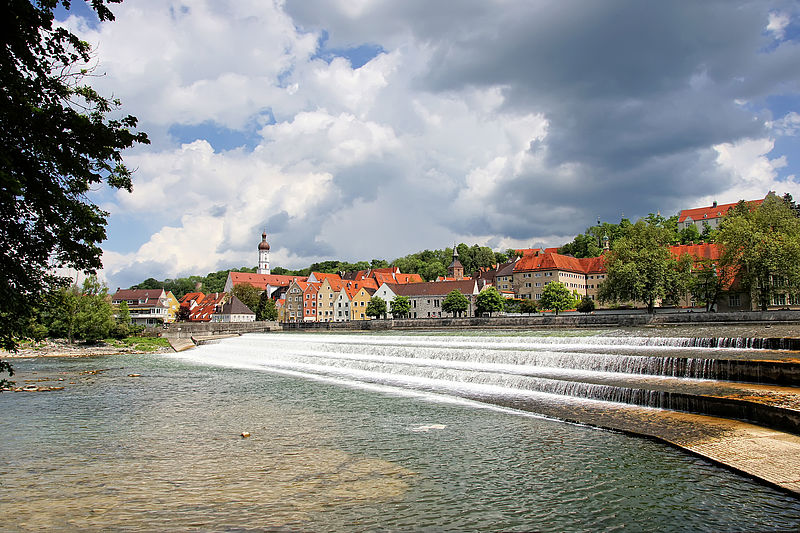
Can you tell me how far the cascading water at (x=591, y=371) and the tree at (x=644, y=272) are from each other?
30383 mm

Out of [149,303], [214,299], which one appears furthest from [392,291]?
[149,303]

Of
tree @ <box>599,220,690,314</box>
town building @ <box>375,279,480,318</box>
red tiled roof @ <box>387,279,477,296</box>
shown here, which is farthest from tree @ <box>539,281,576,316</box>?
red tiled roof @ <box>387,279,477,296</box>

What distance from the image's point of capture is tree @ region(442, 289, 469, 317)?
9456 cm

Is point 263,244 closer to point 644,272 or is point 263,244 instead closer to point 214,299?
point 214,299

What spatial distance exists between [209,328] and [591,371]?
202 feet

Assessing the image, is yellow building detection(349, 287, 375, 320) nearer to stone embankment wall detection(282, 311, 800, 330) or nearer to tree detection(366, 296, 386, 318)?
tree detection(366, 296, 386, 318)

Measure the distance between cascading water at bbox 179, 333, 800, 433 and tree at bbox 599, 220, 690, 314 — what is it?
30.4m

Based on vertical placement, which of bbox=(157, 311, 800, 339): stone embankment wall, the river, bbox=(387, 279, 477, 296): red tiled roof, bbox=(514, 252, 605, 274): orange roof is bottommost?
the river

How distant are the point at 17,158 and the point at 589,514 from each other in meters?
9.74

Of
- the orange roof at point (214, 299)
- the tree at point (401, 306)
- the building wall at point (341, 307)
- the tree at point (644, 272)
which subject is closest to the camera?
the tree at point (644, 272)

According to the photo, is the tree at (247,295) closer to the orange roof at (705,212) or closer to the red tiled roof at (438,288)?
the red tiled roof at (438,288)

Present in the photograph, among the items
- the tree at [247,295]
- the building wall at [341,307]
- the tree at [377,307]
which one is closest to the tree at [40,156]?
the tree at [377,307]

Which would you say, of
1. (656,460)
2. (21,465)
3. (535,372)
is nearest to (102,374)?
(21,465)

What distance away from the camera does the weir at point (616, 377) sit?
13.3 meters
